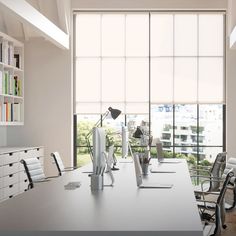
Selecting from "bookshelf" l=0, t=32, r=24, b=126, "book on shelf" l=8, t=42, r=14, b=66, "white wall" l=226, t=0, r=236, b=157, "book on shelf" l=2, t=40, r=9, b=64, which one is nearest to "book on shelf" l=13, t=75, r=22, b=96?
"bookshelf" l=0, t=32, r=24, b=126

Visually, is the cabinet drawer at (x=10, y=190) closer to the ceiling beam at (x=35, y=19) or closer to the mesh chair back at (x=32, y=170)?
the mesh chair back at (x=32, y=170)

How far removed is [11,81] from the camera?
288 inches

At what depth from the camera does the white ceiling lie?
789 centimetres

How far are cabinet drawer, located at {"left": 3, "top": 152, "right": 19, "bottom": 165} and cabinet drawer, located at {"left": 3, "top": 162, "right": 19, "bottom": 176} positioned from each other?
5cm

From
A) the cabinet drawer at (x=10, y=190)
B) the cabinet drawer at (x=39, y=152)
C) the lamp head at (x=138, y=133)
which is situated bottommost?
the cabinet drawer at (x=10, y=190)

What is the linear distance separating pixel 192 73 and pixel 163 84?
532 millimetres

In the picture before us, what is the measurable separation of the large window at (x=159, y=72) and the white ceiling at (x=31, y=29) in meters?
0.44

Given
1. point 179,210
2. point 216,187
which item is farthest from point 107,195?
point 216,187

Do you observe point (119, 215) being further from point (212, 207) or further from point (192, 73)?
point (192, 73)

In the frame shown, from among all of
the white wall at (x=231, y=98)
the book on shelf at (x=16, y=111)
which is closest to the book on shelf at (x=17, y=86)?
the book on shelf at (x=16, y=111)

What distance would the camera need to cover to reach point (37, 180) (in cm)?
479

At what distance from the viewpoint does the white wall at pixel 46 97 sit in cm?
818

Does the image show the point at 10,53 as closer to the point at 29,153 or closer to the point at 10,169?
the point at 29,153

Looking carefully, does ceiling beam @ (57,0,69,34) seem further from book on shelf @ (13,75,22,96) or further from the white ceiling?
book on shelf @ (13,75,22,96)
